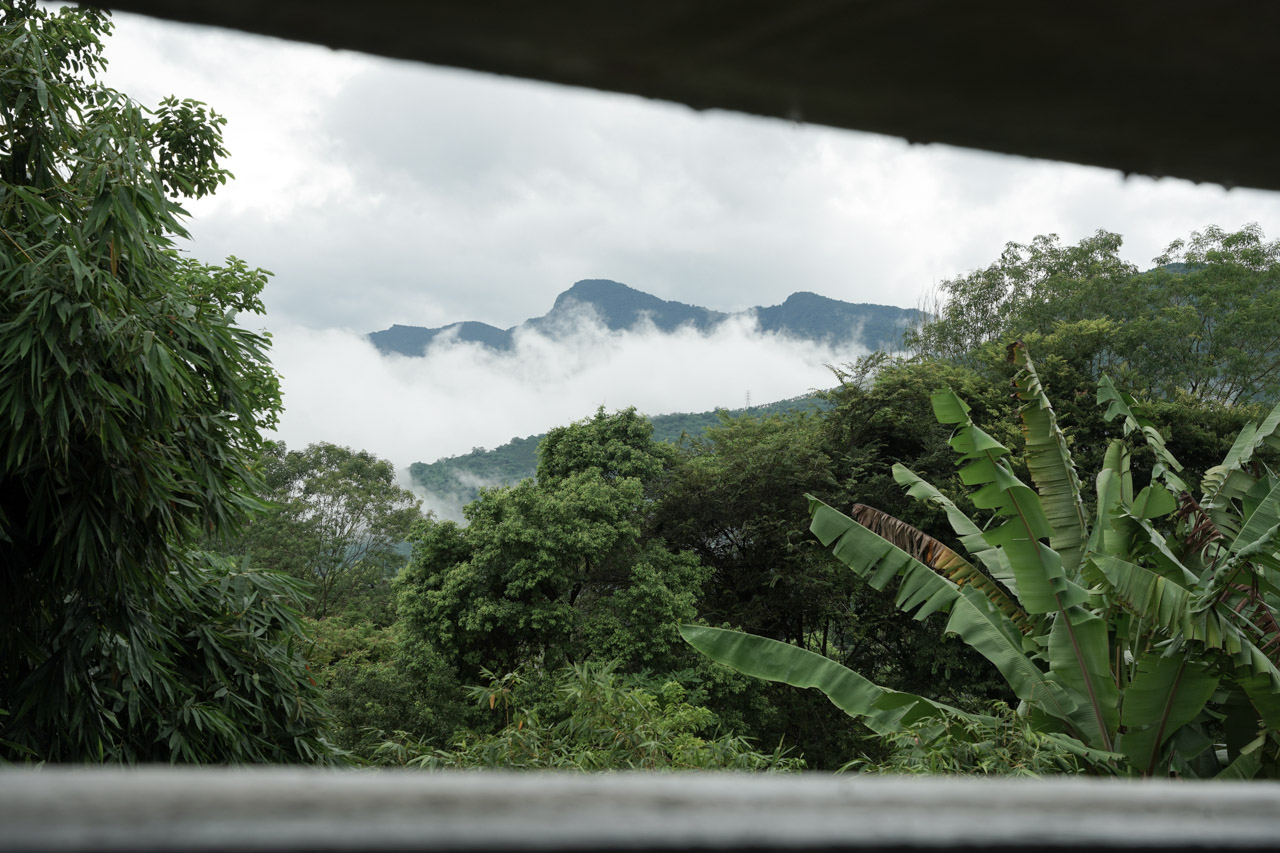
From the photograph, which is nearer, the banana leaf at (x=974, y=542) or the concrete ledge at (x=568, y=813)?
the concrete ledge at (x=568, y=813)

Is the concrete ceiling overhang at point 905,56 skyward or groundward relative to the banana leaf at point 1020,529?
skyward

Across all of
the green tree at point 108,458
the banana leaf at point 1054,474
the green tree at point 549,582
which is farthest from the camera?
the green tree at point 549,582

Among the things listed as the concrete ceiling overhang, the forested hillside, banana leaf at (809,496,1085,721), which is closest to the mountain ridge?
the forested hillside

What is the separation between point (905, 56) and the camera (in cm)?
39

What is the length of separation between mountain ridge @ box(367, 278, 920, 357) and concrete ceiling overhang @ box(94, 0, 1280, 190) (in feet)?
228

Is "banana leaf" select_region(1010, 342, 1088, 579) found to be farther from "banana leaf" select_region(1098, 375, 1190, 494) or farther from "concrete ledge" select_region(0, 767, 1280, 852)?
"concrete ledge" select_region(0, 767, 1280, 852)

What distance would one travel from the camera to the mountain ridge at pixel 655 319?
72562 mm

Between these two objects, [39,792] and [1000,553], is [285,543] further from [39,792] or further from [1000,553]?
[39,792]

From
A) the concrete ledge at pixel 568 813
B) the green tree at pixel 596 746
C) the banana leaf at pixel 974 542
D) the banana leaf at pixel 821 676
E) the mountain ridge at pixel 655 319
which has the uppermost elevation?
the mountain ridge at pixel 655 319

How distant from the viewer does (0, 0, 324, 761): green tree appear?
3645 mm

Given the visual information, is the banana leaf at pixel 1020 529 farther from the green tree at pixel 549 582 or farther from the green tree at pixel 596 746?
the green tree at pixel 549 582

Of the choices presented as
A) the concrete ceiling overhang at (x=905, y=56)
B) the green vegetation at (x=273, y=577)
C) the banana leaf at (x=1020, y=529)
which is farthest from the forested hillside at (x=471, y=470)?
the concrete ceiling overhang at (x=905, y=56)

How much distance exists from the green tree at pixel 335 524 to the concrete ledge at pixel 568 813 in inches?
799

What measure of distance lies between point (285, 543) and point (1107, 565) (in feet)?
61.4
